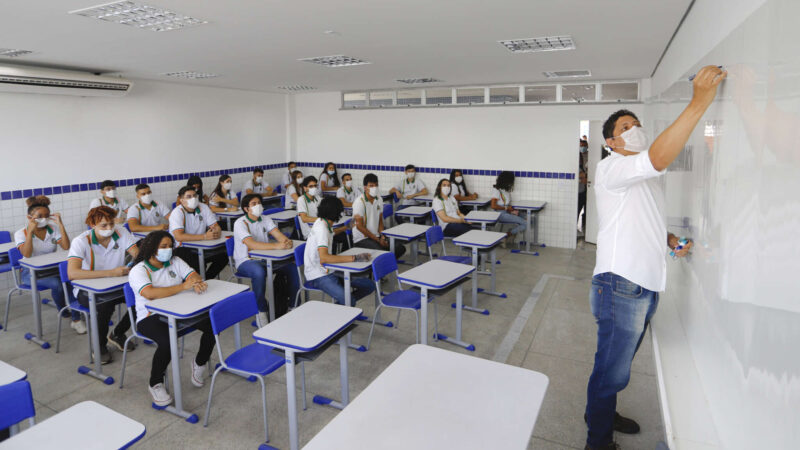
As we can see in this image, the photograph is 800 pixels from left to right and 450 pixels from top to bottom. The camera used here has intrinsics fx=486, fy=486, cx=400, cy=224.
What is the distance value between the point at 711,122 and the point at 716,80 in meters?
0.32

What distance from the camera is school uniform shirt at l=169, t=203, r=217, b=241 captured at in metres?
5.92

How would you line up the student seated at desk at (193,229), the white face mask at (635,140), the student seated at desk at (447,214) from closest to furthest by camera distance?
1. the white face mask at (635,140)
2. the student seated at desk at (193,229)
3. the student seated at desk at (447,214)

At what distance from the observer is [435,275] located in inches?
171

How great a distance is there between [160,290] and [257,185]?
21.2 ft

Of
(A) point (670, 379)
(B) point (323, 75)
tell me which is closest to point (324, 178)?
(B) point (323, 75)

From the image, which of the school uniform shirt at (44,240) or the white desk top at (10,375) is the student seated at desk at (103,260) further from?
the white desk top at (10,375)

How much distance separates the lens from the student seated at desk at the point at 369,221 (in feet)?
20.9

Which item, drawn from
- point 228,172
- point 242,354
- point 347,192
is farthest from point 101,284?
point 228,172

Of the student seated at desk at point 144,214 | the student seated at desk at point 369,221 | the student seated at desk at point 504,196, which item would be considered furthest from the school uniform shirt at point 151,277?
the student seated at desk at point 504,196

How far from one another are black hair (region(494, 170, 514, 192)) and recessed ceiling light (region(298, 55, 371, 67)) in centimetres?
372

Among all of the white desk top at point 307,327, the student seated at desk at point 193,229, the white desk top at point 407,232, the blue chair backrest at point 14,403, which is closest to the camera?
the blue chair backrest at point 14,403

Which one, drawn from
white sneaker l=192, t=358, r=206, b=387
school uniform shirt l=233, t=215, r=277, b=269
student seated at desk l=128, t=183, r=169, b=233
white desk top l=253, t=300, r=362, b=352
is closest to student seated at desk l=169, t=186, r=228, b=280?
school uniform shirt l=233, t=215, r=277, b=269

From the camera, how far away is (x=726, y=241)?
1859 mm

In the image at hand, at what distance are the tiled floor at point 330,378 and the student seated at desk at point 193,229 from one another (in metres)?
Result: 1.12
